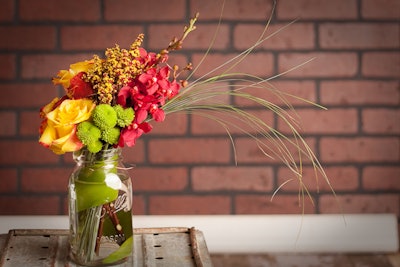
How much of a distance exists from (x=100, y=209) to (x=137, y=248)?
18cm

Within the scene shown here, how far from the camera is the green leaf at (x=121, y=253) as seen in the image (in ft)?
4.28

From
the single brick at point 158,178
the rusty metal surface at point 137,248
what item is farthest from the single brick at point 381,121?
the rusty metal surface at point 137,248

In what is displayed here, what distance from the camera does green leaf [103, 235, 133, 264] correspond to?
51.4 inches

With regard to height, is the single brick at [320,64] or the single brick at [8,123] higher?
the single brick at [320,64]

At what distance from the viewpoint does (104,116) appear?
1188 mm

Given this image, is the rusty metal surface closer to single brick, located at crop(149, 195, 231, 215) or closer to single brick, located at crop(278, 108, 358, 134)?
single brick, located at crop(149, 195, 231, 215)

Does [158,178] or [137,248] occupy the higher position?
[158,178]

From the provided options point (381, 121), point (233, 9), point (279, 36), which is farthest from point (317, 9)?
point (381, 121)

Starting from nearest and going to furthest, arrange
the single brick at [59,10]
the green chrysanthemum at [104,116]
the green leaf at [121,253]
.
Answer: the green chrysanthemum at [104,116] → the green leaf at [121,253] → the single brick at [59,10]

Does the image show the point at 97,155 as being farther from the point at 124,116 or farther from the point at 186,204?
the point at 186,204

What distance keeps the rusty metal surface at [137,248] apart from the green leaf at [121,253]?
0.8 inches

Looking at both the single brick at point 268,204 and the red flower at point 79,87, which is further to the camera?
the single brick at point 268,204

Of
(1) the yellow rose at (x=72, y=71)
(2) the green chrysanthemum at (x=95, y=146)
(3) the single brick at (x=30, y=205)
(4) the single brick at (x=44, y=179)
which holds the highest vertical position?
(1) the yellow rose at (x=72, y=71)

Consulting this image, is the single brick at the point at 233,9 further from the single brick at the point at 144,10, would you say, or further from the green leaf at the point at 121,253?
the green leaf at the point at 121,253
